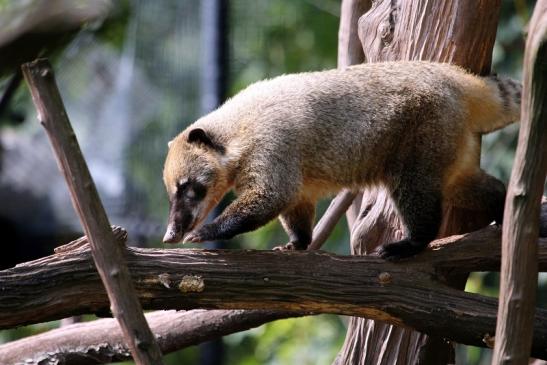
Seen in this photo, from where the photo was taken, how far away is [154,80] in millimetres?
6699

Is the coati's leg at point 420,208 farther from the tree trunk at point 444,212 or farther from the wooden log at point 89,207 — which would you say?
the wooden log at point 89,207

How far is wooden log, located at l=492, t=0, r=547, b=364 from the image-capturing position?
205 cm

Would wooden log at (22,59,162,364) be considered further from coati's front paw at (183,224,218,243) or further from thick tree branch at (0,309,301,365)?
thick tree branch at (0,309,301,365)

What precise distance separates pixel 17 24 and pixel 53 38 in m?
0.05

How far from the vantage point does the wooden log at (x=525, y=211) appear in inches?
80.8

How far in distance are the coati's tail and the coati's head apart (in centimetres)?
139

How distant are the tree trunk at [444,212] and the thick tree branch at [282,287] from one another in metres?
0.69

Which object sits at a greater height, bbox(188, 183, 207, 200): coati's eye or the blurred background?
the blurred background

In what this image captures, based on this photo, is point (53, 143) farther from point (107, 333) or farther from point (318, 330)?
point (318, 330)

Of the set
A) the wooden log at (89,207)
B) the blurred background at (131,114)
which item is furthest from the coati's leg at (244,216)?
the blurred background at (131,114)

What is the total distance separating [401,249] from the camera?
12.2 feet

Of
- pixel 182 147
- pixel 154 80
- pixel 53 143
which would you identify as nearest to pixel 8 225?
pixel 154 80

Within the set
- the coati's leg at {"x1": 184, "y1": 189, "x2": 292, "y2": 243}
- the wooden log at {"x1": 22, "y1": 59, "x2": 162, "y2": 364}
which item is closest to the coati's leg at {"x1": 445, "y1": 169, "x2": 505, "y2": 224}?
the coati's leg at {"x1": 184, "y1": 189, "x2": 292, "y2": 243}

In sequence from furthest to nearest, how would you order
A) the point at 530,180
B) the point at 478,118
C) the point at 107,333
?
the point at 107,333 → the point at 478,118 → the point at 530,180
